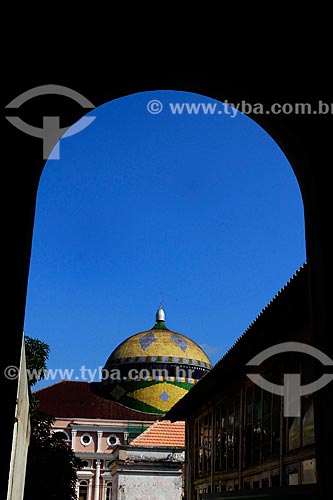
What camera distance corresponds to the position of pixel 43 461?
1470 centimetres

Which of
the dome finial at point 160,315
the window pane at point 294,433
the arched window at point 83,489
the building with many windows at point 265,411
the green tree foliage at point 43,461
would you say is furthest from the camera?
the dome finial at point 160,315

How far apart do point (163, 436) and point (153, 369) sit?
22285 mm

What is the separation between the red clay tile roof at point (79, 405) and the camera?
1694 inches

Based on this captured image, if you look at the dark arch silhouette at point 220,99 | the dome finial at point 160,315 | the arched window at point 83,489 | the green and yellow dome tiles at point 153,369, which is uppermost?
the dome finial at point 160,315

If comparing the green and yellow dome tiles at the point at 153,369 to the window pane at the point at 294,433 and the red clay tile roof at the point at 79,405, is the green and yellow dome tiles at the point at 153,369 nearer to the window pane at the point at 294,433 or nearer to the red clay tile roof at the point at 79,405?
the red clay tile roof at the point at 79,405

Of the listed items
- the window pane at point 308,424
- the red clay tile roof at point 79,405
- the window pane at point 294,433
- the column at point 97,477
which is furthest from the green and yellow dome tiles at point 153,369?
the window pane at point 308,424

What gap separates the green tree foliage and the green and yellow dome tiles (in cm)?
3201

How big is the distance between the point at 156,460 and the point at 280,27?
22.7m

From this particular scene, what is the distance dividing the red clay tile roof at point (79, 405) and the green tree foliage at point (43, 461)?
27428 millimetres

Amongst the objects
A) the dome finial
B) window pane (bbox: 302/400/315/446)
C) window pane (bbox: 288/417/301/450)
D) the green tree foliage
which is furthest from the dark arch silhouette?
the dome finial

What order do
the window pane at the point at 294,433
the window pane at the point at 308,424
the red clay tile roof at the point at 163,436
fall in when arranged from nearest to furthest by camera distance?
the window pane at the point at 308,424 → the window pane at the point at 294,433 → the red clay tile roof at the point at 163,436

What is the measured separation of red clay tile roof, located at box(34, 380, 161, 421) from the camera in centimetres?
4303

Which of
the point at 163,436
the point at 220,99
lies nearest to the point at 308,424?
the point at 220,99

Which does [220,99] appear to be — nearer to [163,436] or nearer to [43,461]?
[43,461]
